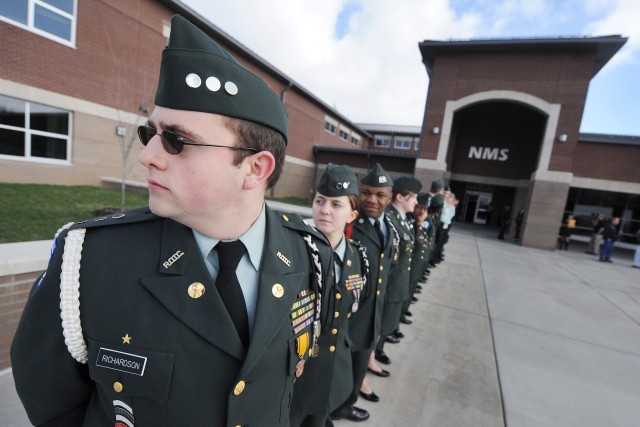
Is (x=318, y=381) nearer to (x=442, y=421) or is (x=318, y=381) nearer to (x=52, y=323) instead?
(x=52, y=323)

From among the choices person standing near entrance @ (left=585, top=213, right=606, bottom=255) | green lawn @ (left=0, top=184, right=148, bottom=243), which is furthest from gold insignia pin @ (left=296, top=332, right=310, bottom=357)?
person standing near entrance @ (left=585, top=213, right=606, bottom=255)

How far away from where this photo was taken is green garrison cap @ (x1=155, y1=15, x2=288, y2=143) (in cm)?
91

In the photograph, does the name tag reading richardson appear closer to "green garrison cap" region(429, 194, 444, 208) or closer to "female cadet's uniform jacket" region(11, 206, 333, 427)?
"female cadet's uniform jacket" region(11, 206, 333, 427)

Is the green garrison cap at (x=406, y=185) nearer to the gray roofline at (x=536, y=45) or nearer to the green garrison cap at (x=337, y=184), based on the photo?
the green garrison cap at (x=337, y=184)

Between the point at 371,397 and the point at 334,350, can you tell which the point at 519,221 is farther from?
the point at 334,350

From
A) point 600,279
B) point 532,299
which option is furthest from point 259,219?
point 600,279

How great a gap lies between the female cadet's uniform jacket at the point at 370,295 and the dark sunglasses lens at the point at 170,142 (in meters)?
1.97

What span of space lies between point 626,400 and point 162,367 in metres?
4.86

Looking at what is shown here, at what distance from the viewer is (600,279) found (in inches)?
354

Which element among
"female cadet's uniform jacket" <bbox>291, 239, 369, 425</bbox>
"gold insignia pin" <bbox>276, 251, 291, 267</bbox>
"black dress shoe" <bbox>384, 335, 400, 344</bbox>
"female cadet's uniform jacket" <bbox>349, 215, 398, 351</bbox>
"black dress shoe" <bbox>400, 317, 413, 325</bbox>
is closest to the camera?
"gold insignia pin" <bbox>276, 251, 291, 267</bbox>

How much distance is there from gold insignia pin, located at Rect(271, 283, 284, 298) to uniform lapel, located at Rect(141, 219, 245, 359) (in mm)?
184

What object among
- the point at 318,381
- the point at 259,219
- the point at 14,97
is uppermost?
the point at 14,97

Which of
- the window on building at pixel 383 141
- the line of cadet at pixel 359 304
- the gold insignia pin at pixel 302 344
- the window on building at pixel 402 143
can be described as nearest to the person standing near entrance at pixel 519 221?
the line of cadet at pixel 359 304

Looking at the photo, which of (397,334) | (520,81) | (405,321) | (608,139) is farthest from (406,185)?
(608,139)
